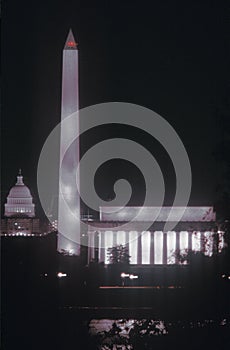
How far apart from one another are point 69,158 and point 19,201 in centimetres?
5526

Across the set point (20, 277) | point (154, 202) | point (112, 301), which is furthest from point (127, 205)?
point (20, 277)

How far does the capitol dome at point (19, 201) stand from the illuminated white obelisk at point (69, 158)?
50.2m

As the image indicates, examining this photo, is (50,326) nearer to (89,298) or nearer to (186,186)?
(89,298)

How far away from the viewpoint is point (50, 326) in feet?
48.6

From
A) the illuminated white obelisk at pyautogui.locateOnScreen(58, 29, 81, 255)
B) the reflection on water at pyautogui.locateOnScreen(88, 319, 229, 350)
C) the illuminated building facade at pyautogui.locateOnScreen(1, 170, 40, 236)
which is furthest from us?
the illuminated building facade at pyautogui.locateOnScreen(1, 170, 40, 236)

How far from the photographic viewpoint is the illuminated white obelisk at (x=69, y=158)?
2459 inches

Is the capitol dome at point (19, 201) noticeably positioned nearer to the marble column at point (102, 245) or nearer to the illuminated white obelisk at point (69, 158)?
the marble column at point (102, 245)

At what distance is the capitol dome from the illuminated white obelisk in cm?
5021

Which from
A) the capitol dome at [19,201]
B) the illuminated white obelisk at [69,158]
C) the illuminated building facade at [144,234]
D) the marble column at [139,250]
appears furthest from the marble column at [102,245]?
the capitol dome at [19,201]

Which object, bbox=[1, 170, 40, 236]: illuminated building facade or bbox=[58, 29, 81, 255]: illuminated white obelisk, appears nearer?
bbox=[58, 29, 81, 255]: illuminated white obelisk

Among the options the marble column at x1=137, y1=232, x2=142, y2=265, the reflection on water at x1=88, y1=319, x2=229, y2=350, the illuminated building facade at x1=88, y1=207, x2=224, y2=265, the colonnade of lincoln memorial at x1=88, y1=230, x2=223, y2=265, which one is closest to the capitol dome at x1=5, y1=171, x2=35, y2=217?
the illuminated building facade at x1=88, y1=207, x2=224, y2=265

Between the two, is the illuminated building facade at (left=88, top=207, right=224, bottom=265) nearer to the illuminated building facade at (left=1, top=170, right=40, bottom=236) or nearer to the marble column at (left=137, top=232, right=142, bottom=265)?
the marble column at (left=137, top=232, right=142, bottom=265)

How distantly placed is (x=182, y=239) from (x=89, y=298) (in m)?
55.2

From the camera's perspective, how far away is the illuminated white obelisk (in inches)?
2459
